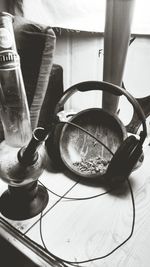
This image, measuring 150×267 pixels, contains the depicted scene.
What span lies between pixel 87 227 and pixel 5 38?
58 centimetres

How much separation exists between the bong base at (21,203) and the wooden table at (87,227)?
0.6 inches

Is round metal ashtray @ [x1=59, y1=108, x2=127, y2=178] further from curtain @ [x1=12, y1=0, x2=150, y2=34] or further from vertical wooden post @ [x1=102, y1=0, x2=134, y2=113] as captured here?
curtain @ [x1=12, y1=0, x2=150, y2=34]

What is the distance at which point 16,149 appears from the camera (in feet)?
2.03

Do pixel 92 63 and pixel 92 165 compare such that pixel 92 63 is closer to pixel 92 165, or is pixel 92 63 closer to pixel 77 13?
pixel 77 13

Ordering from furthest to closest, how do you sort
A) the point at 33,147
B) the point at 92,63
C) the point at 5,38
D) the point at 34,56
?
the point at 92,63, the point at 34,56, the point at 5,38, the point at 33,147

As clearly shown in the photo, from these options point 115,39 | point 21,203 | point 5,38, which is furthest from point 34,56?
point 21,203

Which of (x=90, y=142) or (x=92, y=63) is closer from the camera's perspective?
(x=90, y=142)

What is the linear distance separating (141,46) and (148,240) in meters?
0.93

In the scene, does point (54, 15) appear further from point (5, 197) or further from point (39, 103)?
point (5, 197)

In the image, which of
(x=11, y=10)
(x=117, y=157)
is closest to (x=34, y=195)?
(x=117, y=157)

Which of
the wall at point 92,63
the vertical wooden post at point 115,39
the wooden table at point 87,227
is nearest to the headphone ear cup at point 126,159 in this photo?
the wooden table at point 87,227

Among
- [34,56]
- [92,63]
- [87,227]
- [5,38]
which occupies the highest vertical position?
[5,38]

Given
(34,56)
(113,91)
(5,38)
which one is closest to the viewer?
(113,91)

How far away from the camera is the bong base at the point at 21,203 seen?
0.61 meters
